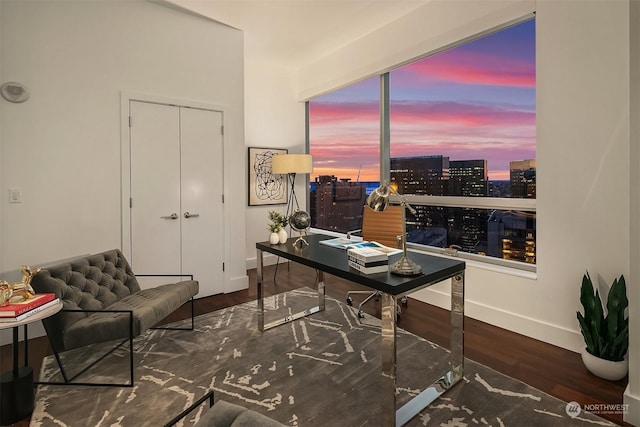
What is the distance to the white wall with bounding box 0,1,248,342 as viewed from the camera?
2.85 metres

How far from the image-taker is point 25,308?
195cm

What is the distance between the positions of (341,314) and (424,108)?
257 cm

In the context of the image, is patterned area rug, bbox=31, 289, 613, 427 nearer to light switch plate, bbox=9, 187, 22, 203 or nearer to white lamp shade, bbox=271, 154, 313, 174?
light switch plate, bbox=9, 187, 22, 203

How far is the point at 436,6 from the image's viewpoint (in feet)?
11.5

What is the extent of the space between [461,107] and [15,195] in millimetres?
4326

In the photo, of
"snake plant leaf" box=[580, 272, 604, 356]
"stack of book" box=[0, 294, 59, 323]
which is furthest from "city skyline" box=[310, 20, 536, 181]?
"stack of book" box=[0, 294, 59, 323]

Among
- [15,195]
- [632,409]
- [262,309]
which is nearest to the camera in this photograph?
[632,409]

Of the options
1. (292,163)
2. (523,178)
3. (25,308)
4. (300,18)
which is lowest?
(25,308)

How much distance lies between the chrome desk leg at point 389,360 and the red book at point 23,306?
2055 millimetres

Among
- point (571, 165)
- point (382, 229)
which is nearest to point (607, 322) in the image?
point (571, 165)

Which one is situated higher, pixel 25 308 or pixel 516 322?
pixel 25 308

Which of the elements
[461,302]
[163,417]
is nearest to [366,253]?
[461,302]

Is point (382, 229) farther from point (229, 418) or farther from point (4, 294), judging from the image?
point (4, 294)

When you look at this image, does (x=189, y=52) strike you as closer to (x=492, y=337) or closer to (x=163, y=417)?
(x=163, y=417)
